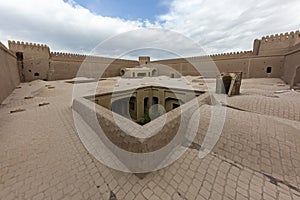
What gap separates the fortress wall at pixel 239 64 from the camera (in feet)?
46.4

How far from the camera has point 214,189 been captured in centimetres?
208

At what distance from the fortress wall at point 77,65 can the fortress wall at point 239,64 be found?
12.1 meters

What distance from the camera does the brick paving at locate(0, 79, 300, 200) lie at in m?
2.04

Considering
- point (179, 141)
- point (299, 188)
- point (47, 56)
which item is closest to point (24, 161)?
point (179, 141)

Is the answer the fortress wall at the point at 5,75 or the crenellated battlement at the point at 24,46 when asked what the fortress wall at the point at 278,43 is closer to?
the fortress wall at the point at 5,75

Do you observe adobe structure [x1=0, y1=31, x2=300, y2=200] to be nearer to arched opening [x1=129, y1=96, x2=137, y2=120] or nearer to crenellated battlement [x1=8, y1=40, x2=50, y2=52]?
arched opening [x1=129, y1=96, x2=137, y2=120]

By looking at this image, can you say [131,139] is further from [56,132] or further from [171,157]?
[56,132]

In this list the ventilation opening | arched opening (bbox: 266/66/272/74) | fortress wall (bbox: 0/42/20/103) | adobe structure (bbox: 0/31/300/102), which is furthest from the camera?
arched opening (bbox: 266/66/272/74)

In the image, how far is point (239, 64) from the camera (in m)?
16.4

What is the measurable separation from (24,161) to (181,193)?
307 centimetres

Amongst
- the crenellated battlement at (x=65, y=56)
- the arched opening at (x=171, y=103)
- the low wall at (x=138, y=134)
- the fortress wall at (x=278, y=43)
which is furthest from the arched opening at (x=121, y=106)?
the fortress wall at (x=278, y=43)

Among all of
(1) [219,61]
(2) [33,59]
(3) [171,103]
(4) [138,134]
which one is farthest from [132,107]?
(1) [219,61]

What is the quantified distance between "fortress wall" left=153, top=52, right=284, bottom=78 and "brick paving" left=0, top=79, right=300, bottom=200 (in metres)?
14.6

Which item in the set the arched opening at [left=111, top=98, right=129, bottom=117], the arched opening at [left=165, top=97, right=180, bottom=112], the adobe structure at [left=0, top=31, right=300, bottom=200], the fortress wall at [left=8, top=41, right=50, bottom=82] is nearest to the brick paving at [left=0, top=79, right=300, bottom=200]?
the adobe structure at [left=0, top=31, right=300, bottom=200]
